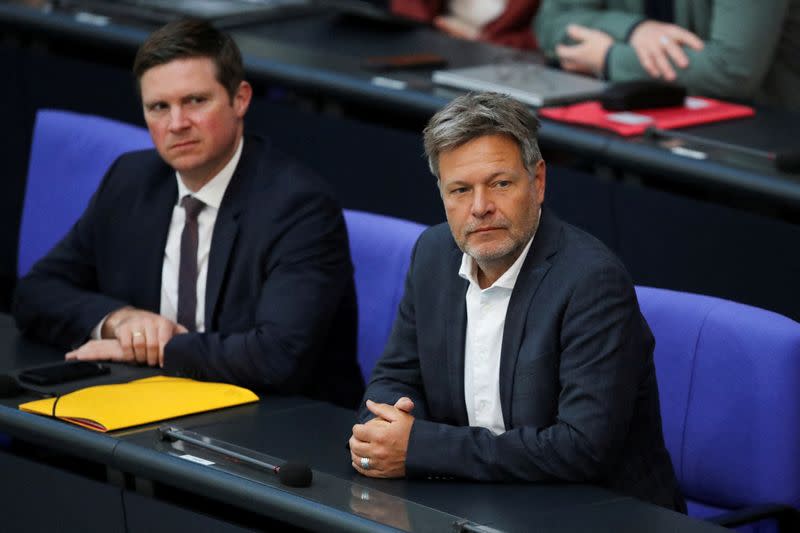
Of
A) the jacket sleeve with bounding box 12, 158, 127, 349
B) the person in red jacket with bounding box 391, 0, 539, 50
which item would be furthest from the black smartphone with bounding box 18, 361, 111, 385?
the person in red jacket with bounding box 391, 0, 539, 50

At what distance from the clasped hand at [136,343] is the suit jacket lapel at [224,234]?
0.31ft

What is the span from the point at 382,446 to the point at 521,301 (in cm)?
36

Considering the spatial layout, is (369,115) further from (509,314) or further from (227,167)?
(509,314)

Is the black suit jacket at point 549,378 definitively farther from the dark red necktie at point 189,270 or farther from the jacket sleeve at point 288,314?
the dark red necktie at point 189,270

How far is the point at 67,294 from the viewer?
3619 millimetres

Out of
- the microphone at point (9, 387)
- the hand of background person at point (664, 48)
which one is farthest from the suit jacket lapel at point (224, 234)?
the hand of background person at point (664, 48)

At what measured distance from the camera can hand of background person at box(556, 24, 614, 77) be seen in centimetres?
493

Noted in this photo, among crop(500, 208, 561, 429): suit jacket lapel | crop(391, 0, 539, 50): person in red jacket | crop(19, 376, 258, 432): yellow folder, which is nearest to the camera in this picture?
crop(500, 208, 561, 429): suit jacket lapel

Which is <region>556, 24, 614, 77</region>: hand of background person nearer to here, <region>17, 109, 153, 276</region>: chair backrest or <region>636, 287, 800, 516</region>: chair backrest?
<region>17, 109, 153, 276</region>: chair backrest

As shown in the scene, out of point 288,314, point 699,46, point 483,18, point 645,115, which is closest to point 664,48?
point 699,46

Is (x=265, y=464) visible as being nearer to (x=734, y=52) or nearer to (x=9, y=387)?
(x=9, y=387)

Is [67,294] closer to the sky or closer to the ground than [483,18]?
closer to the ground

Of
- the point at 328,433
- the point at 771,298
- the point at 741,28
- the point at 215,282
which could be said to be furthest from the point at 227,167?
the point at 741,28

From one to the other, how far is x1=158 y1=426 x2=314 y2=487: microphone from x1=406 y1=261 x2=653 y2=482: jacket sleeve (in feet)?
0.63
